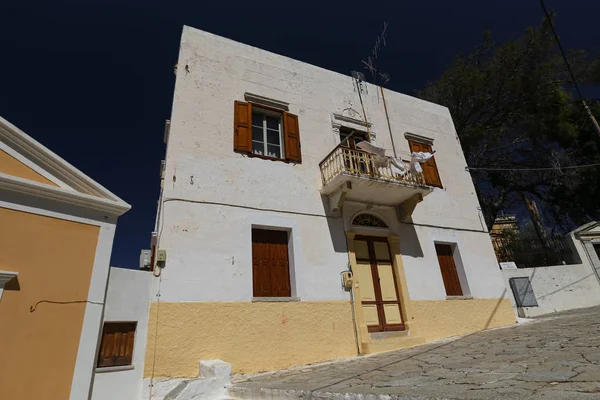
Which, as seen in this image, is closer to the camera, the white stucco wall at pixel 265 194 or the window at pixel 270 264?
the white stucco wall at pixel 265 194

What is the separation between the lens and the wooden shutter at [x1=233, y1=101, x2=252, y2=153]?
7.98 metres

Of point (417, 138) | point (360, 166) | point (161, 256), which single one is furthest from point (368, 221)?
point (161, 256)

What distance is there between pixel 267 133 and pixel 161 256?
423 centimetres

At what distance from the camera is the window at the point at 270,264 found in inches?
275

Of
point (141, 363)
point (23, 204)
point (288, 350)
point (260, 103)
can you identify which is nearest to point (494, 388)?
point (288, 350)

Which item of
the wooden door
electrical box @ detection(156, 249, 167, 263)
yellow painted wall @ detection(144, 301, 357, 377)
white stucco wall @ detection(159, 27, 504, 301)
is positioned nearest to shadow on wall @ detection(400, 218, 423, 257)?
white stucco wall @ detection(159, 27, 504, 301)

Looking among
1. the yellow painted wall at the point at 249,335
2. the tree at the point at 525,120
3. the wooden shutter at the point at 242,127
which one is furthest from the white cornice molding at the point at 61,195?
the tree at the point at 525,120

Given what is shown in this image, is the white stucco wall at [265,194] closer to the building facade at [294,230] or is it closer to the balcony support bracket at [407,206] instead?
the building facade at [294,230]

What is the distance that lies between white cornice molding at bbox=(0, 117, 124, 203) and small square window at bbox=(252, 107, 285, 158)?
12.6 feet

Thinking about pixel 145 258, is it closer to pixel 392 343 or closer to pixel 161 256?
pixel 161 256

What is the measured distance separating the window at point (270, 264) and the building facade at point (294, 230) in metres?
0.02

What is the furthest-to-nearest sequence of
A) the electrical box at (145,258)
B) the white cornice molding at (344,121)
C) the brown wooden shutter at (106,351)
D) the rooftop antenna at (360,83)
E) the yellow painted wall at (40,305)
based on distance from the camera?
the rooftop antenna at (360,83) → the white cornice molding at (344,121) → the electrical box at (145,258) → the brown wooden shutter at (106,351) → the yellow painted wall at (40,305)

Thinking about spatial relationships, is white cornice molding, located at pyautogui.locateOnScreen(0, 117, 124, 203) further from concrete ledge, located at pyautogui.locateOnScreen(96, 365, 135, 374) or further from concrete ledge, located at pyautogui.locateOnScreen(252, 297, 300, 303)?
concrete ledge, located at pyautogui.locateOnScreen(252, 297, 300, 303)

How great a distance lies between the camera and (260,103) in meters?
8.91
